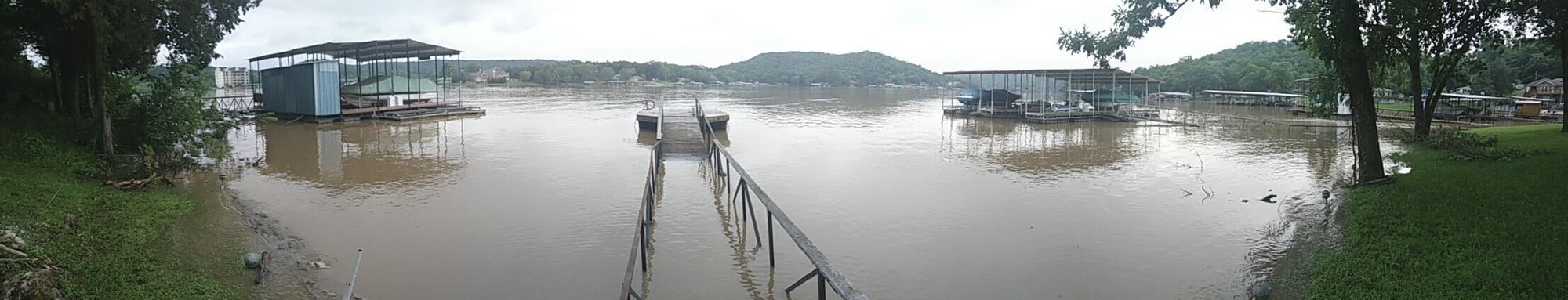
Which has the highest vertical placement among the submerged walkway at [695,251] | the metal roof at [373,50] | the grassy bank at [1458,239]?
the metal roof at [373,50]

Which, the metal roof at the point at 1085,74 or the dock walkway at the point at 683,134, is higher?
the metal roof at the point at 1085,74

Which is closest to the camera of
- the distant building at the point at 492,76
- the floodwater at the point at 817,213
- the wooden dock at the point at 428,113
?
the floodwater at the point at 817,213

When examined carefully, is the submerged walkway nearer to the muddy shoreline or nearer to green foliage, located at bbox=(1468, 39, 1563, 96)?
the muddy shoreline

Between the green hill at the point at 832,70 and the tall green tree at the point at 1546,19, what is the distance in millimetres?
115392

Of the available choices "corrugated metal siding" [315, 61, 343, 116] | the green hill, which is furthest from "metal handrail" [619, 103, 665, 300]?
the green hill

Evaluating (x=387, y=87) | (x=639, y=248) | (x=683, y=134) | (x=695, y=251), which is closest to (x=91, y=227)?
(x=639, y=248)

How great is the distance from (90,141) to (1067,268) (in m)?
14.1

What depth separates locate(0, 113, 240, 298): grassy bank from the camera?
6477mm

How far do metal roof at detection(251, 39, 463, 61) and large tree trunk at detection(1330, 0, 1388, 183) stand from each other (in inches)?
1044

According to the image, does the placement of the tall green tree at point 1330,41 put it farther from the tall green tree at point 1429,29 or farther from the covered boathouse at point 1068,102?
the covered boathouse at point 1068,102

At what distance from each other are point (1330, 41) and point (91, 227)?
14049 mm

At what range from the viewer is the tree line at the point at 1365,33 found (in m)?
11.2

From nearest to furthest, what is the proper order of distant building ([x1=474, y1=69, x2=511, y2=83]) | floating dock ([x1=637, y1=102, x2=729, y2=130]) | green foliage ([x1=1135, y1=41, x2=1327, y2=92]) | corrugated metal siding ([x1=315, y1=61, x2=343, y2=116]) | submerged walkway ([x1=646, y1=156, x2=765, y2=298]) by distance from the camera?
submerged walkway ([x1=646, y1=156, x2=765, y2=298]) < floating dock ([x1=637, y1=102, x2=729, y2=130]) < corrugated metal siding ([x1=315, y1=61, x2=343, y2=116]) < green foliage ([x1=1135, y1=41, x2=1327, y2=92]) < distant building ([x1=474, y1=69, x2=511, y2=83])

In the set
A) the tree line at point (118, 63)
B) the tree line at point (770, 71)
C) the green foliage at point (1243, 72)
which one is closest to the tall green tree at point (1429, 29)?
the tree line at point (118, 63)
